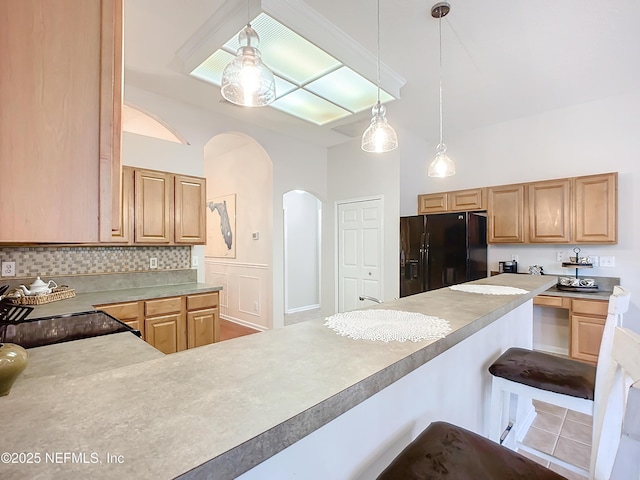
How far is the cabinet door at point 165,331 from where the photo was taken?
2734 mm

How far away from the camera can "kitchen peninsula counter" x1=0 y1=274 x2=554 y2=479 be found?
41cm

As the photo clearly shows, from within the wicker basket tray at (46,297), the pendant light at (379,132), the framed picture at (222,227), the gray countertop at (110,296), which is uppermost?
the pendant light at (379,132)

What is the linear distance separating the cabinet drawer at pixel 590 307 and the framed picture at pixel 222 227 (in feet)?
15.2

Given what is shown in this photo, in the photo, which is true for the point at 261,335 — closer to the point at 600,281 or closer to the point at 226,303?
the point at 600,281

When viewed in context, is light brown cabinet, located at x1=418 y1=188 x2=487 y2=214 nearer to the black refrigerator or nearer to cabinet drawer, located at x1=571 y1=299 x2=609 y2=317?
the black refrigerator

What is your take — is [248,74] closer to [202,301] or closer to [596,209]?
[202,301]

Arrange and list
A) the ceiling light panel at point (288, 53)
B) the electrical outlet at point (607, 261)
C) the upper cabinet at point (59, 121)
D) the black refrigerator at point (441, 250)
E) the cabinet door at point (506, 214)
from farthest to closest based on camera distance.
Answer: the cabinet door at point (506, 214)
the black refrigerator at point (441, 250)
the electrical outlet at point (607, 261)
the ceiling light panel at point (288, 53)
the upper cabinet at point (59, 121)

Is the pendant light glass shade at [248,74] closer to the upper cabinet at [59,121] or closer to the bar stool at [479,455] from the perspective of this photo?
the upper cabinet at [59,121]

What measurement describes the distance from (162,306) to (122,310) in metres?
0.32

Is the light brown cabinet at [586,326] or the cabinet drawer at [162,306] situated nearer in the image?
the cabinet drawer at [162,306]

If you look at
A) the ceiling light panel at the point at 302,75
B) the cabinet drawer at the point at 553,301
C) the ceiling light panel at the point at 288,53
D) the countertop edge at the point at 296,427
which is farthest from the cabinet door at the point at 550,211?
the countertop edge at the point at 296,427

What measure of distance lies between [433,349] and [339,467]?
0.41 metres

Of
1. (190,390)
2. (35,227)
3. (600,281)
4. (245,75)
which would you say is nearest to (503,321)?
(190,390)

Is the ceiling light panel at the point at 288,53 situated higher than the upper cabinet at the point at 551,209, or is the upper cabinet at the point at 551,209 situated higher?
the ceiling light panel at the point at 288,53
